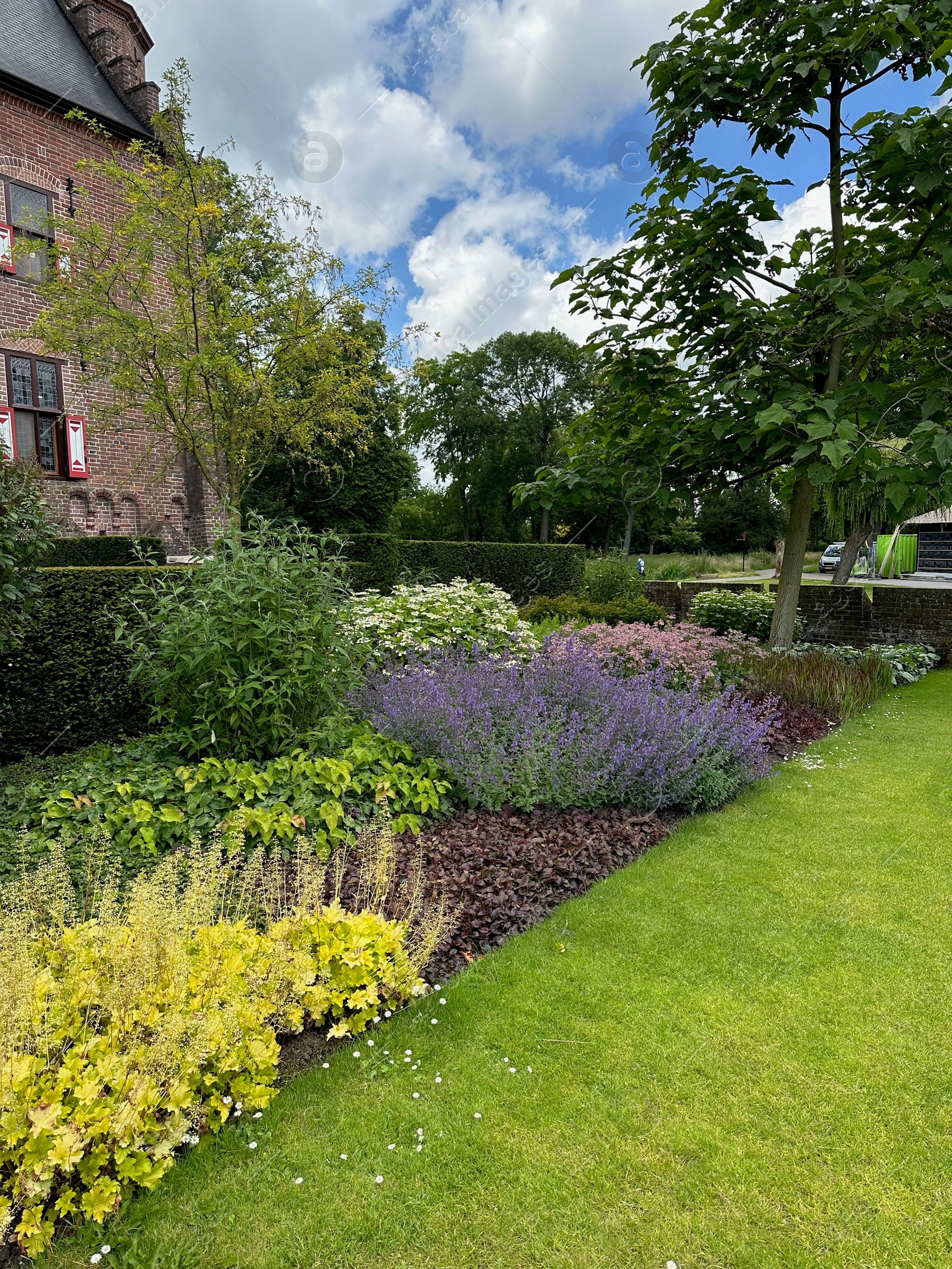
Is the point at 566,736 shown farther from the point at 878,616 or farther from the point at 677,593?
the point at 677,593

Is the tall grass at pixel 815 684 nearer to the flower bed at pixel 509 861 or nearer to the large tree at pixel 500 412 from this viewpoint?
the flower bed at pixel 509 861

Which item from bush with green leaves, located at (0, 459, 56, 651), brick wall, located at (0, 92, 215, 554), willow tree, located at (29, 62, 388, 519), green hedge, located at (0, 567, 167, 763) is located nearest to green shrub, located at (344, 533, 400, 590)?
willow tree, located at (29, 62, 388, 519)

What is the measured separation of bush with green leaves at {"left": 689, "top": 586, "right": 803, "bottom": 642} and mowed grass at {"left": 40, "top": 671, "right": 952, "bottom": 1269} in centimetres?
671

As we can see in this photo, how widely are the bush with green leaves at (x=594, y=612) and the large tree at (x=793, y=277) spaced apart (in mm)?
2034

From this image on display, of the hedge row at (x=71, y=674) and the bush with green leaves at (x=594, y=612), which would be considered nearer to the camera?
the hedge row at (x=71, y=674)

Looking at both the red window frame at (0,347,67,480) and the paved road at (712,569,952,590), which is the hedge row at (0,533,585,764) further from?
the paved road at (712,569,952,590)

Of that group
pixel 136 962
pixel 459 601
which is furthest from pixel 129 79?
pixel 136 962

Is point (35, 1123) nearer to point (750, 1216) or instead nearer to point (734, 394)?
point (750, 1216)

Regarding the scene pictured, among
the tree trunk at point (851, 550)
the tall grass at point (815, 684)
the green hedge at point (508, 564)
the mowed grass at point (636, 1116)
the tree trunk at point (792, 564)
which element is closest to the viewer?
the mowed grass at point (636, 1116)

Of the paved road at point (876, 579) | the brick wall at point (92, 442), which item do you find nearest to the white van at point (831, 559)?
the paved road at point (876, 579)

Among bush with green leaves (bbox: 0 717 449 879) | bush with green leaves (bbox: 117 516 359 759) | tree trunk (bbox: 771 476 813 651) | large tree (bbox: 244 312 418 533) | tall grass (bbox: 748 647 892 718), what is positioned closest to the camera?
bush with green leaves (bbox: 0 717 449 879)

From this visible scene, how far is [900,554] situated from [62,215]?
3701 cm

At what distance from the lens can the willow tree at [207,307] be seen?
30.2 feet

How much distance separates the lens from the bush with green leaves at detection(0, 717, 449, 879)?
2.98 metres
